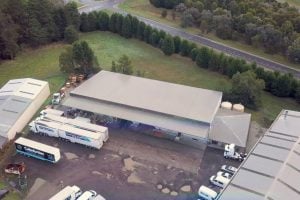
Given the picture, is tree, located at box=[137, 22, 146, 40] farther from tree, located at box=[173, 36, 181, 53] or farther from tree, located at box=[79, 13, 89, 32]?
tree, located at box=[79, 13, 89, 32]

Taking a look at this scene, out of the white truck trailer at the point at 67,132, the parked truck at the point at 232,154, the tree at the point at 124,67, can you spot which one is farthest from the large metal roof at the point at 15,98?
the parked truck at the point at 232,154

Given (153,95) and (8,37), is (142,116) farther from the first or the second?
(8,37)

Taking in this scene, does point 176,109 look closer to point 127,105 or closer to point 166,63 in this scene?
point 127,105

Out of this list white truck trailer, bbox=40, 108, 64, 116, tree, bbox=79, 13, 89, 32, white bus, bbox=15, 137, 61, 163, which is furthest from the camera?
tree, bbox=79, 13, 89, 32

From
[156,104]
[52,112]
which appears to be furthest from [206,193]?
[52,112]

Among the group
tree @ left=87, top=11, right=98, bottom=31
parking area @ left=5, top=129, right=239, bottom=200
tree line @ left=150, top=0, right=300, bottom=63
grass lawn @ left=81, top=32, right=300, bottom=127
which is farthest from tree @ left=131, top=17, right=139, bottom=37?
parking area @ left=5, top=129, right=239, bottom=200
